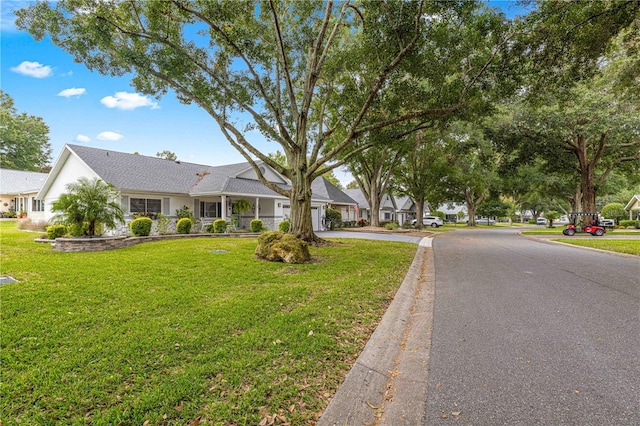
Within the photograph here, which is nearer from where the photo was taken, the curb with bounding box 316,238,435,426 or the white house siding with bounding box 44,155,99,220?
the curb with bounding box 316,238,435,426

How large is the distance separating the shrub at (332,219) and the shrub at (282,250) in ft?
54.6

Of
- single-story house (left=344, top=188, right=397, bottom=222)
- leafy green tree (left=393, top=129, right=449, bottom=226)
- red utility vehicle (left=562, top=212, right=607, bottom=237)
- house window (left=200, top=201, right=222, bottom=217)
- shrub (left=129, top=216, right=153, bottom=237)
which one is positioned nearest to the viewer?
shrub (left=129, top=216, right=153, bottom=237)

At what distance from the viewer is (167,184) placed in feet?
60.3

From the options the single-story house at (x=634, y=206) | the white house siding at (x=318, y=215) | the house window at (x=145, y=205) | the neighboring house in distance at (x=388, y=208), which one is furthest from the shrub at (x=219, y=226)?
the single-story house at (x=634, y=206)

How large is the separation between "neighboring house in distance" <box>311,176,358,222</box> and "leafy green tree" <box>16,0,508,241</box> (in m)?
14.1

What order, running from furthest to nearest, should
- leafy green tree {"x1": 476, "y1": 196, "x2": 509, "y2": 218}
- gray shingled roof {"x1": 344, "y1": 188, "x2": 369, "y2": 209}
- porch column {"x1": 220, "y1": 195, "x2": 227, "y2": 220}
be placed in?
leafy green tree {"x1": 476, "y1": 196, "x2": 509, "y2": 218} < gray shingled roof {"x1": 344, "y1": 188, "x2": 369, "y2": 209} < porch column {"x1": 220, "y1": 195, "x2": 227, "y2": 220}

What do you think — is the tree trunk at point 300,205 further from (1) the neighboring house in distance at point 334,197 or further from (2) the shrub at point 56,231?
(1) the neighboring house in distance at point 334,197

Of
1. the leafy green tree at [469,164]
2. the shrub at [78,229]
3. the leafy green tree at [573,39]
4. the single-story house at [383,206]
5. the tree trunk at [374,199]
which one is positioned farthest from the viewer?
the single-story house at [383,206]

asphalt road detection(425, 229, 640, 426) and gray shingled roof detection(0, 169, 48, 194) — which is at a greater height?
gray shingled roof detection(0, 169, 48, 194)

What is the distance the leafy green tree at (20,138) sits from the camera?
35.7 metres

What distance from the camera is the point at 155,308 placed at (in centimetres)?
437

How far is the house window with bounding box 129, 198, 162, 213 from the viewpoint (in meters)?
16.8

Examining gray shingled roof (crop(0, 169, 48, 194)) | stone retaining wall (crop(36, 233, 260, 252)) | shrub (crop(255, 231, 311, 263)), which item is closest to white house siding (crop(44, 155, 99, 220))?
stone retaining wall (crop(36, 233, 260, 252))

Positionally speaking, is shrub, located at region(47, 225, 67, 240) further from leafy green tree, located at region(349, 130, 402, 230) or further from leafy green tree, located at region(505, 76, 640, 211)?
leafy green tree, located at region(505, 76, 640, 211)
